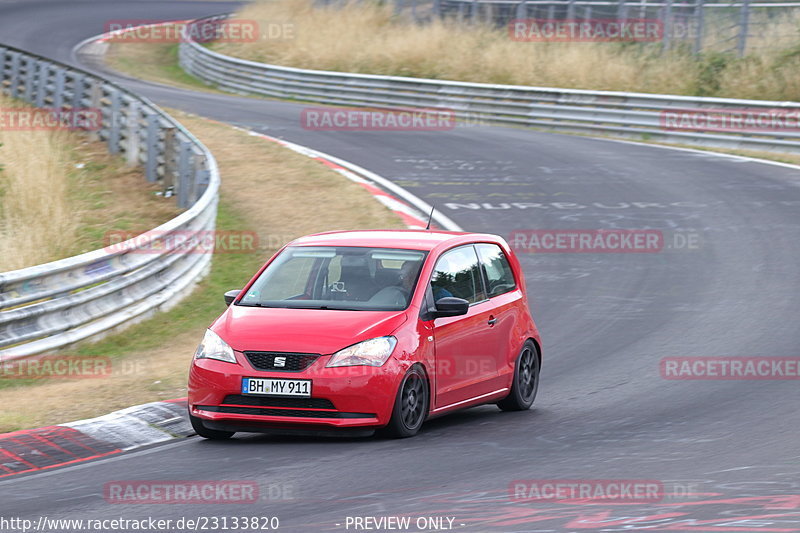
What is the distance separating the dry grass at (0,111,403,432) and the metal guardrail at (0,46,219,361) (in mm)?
302

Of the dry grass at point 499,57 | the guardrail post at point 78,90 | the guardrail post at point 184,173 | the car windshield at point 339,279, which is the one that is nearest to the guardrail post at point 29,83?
the guardrail post at point 78,90

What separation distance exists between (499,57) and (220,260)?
854 inches

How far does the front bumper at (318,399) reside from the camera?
8.70 meters

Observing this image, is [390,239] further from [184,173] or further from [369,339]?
[184,173]

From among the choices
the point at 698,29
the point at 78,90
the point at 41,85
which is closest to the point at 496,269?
the point at 78,90

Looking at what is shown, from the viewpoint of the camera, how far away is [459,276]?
10.2 metres

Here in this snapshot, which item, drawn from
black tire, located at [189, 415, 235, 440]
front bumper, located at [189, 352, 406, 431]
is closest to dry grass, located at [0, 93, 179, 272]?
black tire, located at [189, 415, 235, 440]

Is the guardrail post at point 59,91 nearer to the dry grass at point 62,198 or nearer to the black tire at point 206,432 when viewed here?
the dry grass at point 62,198

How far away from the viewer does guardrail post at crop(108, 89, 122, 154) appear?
870 inches

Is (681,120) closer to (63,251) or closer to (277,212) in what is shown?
(277,212)

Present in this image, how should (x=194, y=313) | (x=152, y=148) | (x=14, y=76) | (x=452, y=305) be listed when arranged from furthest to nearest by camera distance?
(x=14, y=76) < (x=152, y=148) < (x=194, y=313) < (x=452, y=305)

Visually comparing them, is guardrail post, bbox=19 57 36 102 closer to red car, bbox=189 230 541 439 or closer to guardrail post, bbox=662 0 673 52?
guardrail post, bbox=662 0 673 52

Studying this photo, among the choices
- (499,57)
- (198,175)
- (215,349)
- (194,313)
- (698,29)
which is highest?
(698,29)

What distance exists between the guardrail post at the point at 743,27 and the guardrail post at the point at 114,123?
16673mm
